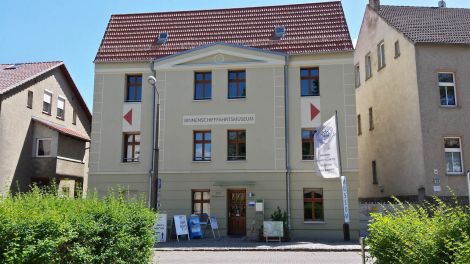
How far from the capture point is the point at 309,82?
2423 cm

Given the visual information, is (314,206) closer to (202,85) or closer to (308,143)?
(308,143)

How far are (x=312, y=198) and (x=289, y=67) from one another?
683 centimetres

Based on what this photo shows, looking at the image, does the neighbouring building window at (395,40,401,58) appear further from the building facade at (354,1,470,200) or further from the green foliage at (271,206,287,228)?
the green foliage at (271,206,287,228)

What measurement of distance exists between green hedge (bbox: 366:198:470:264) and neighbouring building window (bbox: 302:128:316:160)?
14870 mm

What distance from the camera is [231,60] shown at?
80.7 feet

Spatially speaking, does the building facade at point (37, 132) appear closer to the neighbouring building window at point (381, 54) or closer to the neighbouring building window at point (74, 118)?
the neighbouring building window at point (74, 118)

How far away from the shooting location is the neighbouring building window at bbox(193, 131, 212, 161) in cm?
2417

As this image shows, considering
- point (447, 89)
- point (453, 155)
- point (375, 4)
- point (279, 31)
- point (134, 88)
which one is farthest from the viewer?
point (375, 4)

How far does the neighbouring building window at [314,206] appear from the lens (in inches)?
901

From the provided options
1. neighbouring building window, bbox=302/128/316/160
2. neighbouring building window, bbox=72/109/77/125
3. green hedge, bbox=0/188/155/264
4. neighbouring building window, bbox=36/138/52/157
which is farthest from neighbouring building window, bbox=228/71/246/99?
neighbouring building window, bbox=72/109/77/125

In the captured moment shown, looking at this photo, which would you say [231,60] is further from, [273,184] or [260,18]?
[273,184]

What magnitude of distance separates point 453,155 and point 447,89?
137 inches

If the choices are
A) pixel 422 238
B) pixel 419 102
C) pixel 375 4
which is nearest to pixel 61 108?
A: pixel 375 4

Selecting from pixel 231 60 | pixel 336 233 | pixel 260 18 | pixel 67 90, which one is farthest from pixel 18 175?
pixel 336 233
